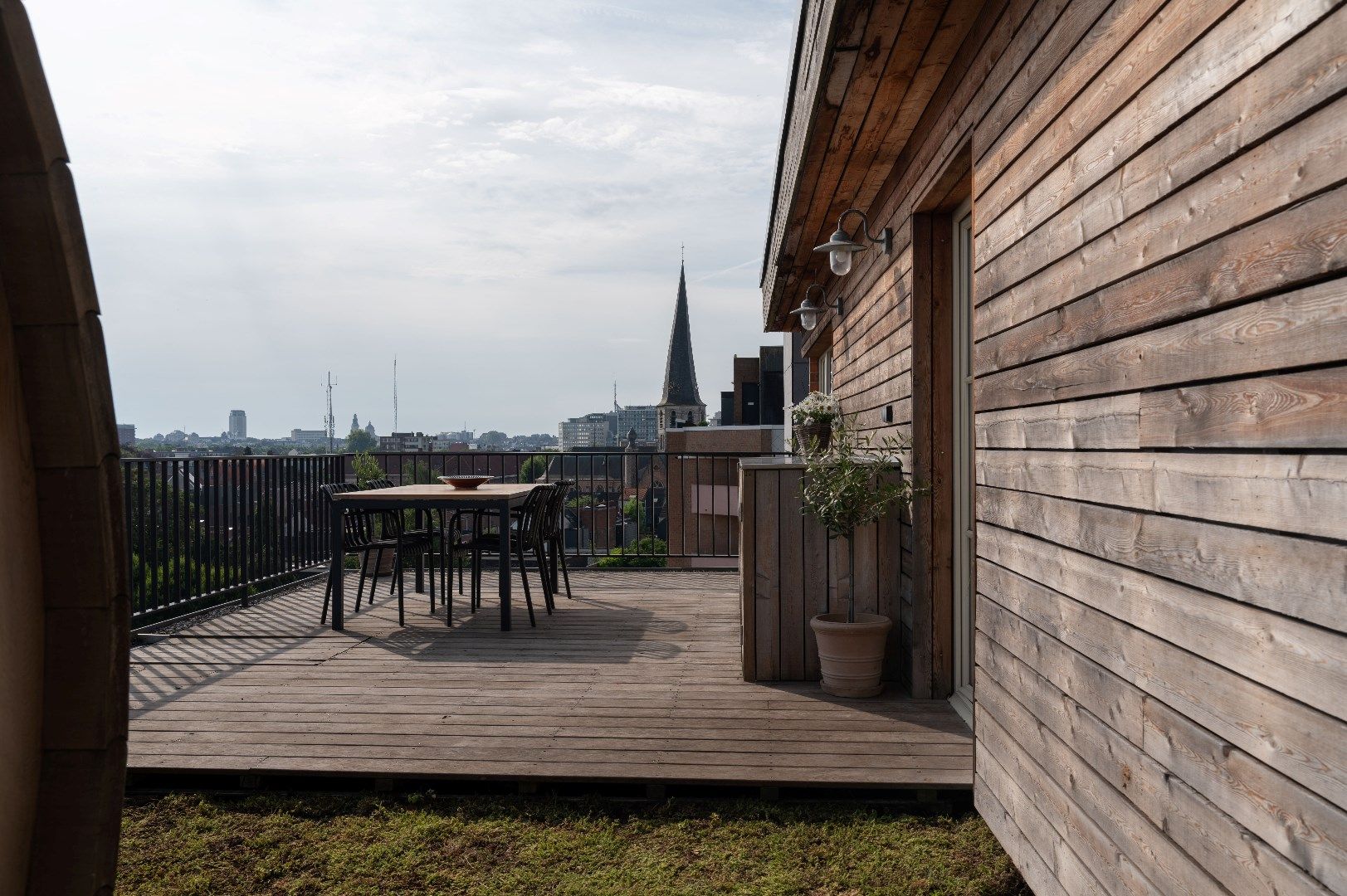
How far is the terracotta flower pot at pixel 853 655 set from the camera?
3.99 m

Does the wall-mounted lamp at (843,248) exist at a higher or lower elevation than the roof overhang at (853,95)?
lower

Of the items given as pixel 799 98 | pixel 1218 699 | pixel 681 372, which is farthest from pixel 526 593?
pixel 681 372

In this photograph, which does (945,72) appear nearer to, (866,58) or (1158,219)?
(866,58)

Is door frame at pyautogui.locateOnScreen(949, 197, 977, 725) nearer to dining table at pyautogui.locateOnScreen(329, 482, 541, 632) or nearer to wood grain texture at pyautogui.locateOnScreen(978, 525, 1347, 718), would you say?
wood grain texture at pyautogui.locateOnScreen(978, 525, 1347, 718)

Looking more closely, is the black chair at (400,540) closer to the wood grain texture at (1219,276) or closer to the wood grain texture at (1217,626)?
the wood grain texture at (1217,626)

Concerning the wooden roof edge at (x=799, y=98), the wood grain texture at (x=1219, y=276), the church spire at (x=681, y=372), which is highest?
the church spire at (x=681, y=372)

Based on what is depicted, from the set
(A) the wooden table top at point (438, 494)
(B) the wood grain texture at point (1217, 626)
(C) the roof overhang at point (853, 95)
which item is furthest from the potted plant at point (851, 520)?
(A) the wooden table top at point (438, 494)

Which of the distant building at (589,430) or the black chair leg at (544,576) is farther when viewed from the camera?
the distant building at (589,430)

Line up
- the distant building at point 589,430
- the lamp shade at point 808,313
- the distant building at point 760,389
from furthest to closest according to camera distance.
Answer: the distant building at point 589,430
the distant building at point 760,389
the lamp shade at point 808,313

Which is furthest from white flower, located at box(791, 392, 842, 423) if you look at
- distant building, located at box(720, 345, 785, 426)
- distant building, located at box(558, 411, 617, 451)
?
distant building, located at box(558, 411, 617, 451)

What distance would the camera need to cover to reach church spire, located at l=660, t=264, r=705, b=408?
4803cm

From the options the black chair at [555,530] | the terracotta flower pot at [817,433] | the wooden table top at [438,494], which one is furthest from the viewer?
the black chair at [555,530]

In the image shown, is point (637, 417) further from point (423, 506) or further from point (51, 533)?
point (51, 533)

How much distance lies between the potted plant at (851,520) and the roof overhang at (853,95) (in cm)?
133
